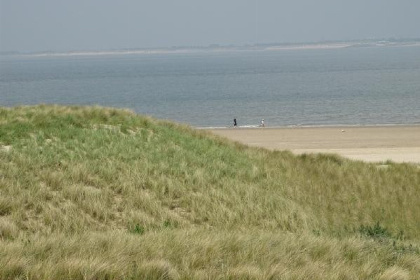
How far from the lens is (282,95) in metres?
86.7

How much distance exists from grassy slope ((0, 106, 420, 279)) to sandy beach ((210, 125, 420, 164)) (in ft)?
45.6

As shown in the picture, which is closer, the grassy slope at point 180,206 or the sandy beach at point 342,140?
the grassy slope at point 180,206

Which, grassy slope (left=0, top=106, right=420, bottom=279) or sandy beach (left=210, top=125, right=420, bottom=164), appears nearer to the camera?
grassy slope (left=0, top=106, right=420, bottom=279)

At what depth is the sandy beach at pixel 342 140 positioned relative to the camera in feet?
109

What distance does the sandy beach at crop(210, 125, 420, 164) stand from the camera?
109 ft

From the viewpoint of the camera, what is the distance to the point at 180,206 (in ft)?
40.9

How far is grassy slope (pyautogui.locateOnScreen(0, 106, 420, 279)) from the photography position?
6.49m

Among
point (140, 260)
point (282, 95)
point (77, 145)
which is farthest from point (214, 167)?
point (282, 95)

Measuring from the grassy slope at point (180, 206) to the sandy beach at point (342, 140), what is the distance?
13.9 meters

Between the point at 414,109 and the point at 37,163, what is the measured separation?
179 feet

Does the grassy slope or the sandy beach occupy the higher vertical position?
the grassy slope

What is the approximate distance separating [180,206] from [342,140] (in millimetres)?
29019

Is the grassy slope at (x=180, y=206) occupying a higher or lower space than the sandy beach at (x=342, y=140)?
higher

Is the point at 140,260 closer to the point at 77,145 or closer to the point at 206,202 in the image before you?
the point at 206,202
